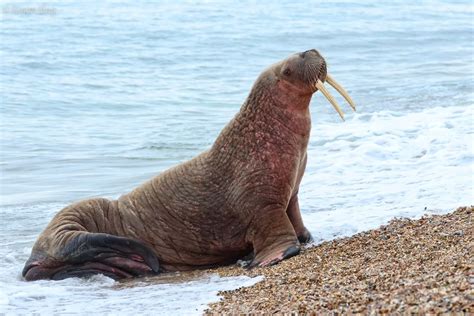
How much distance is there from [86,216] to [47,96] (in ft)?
33.1

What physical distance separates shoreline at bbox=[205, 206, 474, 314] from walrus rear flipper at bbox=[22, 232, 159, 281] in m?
0.72

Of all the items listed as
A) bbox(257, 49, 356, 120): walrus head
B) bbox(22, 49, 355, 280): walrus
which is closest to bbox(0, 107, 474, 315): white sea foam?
bbox(22, 49, 355, 280): walrus

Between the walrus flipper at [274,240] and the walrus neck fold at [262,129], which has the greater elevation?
the walrus neck fold at [262,129]

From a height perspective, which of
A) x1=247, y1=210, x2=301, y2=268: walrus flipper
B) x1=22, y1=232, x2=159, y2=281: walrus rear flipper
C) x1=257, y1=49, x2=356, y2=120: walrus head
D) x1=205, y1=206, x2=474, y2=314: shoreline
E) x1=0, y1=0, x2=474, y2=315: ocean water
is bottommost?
x1=0, y1=0, x2=474, y2=315: ocean water

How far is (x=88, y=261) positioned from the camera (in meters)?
7.36

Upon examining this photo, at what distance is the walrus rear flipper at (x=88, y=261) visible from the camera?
7.30m

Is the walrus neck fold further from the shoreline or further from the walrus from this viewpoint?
the shoreline

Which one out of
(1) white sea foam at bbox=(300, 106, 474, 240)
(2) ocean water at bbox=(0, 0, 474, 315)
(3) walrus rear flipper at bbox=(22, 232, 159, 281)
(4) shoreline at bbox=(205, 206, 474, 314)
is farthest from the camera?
(1) white sea foam at bbox=(300, 106, 474, 240)

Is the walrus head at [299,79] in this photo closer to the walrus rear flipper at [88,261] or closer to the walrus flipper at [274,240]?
the walrus flipper at [274,240]

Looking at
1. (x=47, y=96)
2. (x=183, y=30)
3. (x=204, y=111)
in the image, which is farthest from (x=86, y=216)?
(x=183, y=30)

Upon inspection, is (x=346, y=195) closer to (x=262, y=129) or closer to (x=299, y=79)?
(x=262, y=129)

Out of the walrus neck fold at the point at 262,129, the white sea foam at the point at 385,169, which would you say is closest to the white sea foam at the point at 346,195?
the white sea foam at the point at 385,169

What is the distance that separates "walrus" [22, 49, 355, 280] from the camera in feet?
24.0

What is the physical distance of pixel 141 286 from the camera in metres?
6.91
